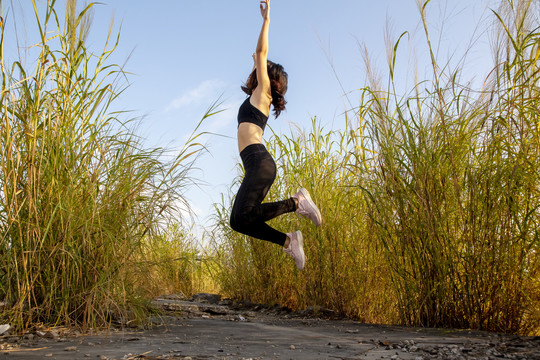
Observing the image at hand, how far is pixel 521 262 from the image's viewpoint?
2680mm

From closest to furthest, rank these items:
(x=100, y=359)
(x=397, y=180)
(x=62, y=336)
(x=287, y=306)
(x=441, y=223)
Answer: (x=100, y=359)
(x=62, y=336)
(x=441, y=223)
(x=397, y=180)
(x=287, y=306)

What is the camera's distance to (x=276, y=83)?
3.63 metres

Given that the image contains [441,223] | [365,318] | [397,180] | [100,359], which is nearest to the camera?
[100,359]

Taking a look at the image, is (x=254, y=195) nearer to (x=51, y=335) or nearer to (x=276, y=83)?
(x=276, y=83)

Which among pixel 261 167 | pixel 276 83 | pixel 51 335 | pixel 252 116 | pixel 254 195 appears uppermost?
pixel 276 83

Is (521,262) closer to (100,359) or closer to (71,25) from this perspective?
(100,359)

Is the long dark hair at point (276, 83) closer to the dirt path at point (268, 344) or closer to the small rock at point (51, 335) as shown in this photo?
the dirt path at point (268, 344)

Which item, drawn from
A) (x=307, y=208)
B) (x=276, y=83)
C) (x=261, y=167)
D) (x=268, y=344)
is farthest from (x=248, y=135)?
(x=268, y=344)

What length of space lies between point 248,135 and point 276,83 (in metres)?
0.59

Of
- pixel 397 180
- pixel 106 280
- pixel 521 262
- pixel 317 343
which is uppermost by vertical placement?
pixel 397 180

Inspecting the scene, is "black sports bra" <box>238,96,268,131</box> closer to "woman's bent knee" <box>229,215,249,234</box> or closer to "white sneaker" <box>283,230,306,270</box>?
"woman's bent knee" <box>229,215,249,234</box>

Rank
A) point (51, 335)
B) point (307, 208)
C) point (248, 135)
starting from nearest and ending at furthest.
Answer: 1. point (51, 335)
2. point (248, 135)
3. point (307, 208)

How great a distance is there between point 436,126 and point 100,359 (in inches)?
98.2

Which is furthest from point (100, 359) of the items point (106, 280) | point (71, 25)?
point (71, 25)
